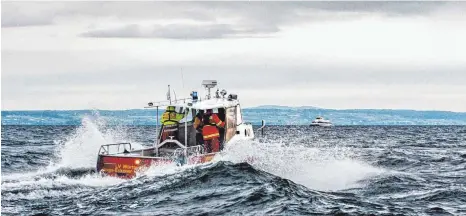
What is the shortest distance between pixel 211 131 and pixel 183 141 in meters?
2.08

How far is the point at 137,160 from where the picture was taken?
21734mm

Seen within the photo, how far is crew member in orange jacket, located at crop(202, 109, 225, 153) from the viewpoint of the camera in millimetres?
24719

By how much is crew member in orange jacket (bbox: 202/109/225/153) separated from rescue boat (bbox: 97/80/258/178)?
358 millimetres

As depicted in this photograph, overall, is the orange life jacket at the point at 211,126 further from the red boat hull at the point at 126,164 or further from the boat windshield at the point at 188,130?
the red boat hull at the point at 126,164

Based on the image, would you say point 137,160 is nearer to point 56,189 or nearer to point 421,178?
point 56,189

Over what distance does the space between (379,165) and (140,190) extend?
1666cm

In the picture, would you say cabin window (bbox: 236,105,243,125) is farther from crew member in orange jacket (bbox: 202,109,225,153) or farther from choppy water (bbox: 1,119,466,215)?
crew member in orange jacket (bbox: 202,109,225,153)

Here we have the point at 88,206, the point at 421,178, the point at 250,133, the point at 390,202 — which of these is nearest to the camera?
the point at 88,206

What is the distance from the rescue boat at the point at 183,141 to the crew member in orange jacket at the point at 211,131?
358 mm

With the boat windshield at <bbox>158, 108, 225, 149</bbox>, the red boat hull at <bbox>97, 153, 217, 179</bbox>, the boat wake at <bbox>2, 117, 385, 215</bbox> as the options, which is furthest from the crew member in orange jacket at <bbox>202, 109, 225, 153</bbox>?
the red boat hull at <bbox>97, 153, 217, 179</bbox>

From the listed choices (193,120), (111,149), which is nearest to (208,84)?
(193,120)

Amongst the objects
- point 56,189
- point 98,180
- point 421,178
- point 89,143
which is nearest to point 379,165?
point 421,178

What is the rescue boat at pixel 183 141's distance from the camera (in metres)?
21.9

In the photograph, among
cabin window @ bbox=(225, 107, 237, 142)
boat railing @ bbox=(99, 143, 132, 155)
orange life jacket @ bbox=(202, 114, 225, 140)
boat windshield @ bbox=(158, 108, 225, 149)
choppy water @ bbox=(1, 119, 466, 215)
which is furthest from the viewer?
cabin window @ bbox=(225, 107, 237, 142)
